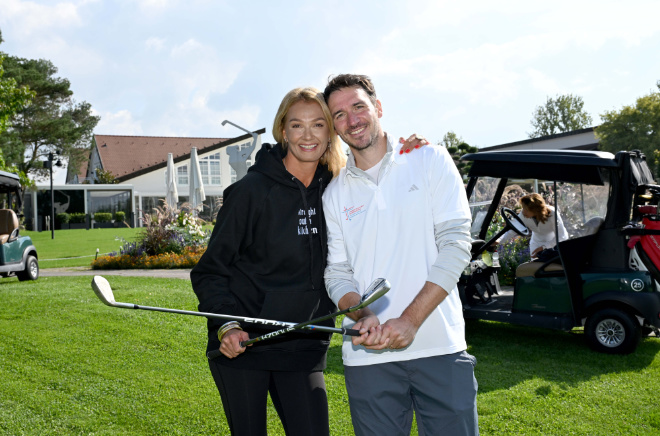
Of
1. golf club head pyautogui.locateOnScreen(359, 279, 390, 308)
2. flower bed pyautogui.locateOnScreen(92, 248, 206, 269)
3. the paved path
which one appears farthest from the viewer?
flower bed pyautogui.locateOnScreen(92, 248, 206, 269)

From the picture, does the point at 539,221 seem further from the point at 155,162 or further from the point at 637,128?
the point at 155,162

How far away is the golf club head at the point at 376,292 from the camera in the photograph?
1.88 meters

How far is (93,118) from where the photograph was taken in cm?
4416

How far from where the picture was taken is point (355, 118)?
2.49 metres

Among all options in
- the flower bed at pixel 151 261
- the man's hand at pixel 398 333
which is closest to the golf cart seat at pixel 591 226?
the man's hand at pixel 398 333

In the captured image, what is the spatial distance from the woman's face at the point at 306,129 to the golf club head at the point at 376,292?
86 cm

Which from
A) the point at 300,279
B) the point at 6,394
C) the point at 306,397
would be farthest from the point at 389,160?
the point at 6,394

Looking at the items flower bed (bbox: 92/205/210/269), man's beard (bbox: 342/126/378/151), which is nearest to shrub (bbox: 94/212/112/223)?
flower bed (bbox: 92/205/210/269)

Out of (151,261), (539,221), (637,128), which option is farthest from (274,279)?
(637,128)

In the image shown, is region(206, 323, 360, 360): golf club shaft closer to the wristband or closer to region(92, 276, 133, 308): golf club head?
the wristband

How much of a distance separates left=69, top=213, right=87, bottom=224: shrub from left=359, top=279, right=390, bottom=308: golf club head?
40500mm

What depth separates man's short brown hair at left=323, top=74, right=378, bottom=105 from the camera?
2539 millimetres

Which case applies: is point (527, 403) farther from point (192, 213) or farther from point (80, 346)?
point (192, 213)

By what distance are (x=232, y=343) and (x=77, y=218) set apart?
40.2 metres
